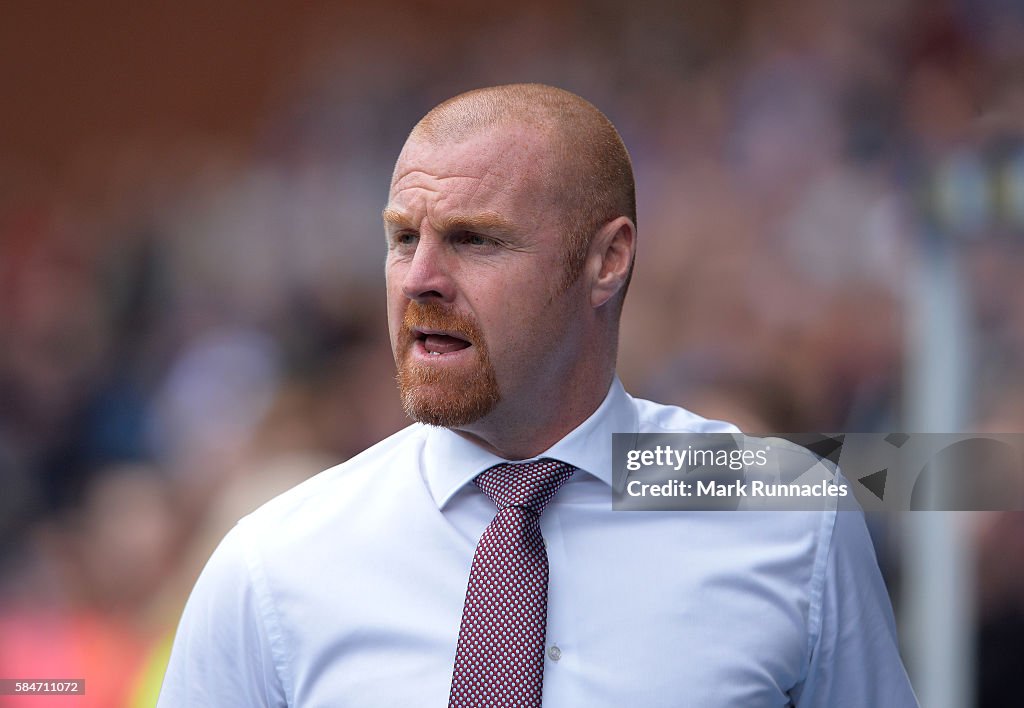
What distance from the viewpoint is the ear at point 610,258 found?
1.42 metres

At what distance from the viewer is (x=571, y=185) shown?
137cm

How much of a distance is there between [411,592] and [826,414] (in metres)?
1.38

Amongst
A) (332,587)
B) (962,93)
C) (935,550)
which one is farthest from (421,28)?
(332,587)

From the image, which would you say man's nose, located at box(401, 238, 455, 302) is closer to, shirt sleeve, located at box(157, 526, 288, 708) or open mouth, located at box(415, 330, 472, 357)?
open mouth, located at box(415, 330, 472, 357)

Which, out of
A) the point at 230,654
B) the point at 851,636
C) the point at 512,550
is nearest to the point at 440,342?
the point at 512,550

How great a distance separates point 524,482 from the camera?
136cm

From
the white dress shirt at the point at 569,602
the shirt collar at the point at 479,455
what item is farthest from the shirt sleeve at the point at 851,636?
the shirt collar at the point at 479,455

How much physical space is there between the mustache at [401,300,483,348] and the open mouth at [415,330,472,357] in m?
0.01

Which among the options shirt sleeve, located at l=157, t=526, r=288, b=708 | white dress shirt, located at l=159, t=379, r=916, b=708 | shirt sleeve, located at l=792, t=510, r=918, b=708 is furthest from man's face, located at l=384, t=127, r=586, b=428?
shirt sleeve, located at l=792, t=510, r=918, b=708

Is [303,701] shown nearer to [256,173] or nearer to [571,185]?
[571,185]

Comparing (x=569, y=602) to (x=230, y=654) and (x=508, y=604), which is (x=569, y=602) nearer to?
(x=508, y=604)

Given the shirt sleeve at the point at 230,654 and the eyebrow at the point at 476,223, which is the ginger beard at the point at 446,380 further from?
the shirt sleeve at the point at 230,654

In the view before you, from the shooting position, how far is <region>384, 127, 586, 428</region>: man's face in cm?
130

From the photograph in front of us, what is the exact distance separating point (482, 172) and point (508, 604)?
47 cm
